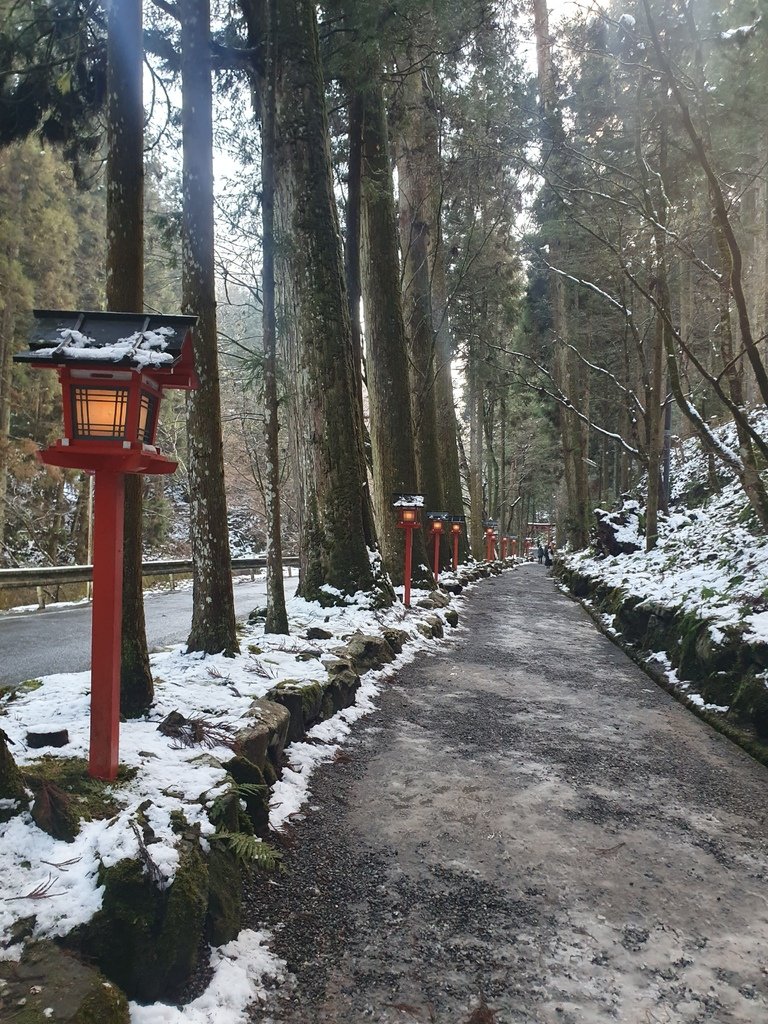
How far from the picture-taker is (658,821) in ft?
11.7

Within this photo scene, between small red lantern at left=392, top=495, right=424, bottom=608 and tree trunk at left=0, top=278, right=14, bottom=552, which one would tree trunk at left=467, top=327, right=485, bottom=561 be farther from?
tree trunk at left=0, top=278, right=14, bottom=552

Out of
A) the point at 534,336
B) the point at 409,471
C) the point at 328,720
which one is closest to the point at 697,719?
the point at 328,720

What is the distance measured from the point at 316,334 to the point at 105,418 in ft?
17.6

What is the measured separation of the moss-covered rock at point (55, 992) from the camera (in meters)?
1.67

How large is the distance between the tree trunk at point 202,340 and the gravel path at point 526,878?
163 cm

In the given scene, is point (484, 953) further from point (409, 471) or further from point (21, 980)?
point (409, 471)

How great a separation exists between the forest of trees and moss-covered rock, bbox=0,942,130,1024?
2.37 m

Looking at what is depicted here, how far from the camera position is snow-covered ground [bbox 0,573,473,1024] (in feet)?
6.71

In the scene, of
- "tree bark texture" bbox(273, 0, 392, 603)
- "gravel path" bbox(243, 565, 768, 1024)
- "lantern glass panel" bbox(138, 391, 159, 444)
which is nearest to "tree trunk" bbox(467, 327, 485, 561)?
"tree bark texture" bbox(273, 0, 392, 603)

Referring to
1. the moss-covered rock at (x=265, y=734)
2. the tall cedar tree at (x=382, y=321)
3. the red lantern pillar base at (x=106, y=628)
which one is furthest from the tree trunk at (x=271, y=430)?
the tall cedar tree at (x=382, y=321)

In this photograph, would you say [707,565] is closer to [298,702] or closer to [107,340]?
[298,702]

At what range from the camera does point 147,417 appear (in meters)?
3.02

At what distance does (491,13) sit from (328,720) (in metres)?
11.9

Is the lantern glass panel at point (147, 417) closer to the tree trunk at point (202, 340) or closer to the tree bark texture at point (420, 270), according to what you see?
the tree trunk at point (202, 340)
